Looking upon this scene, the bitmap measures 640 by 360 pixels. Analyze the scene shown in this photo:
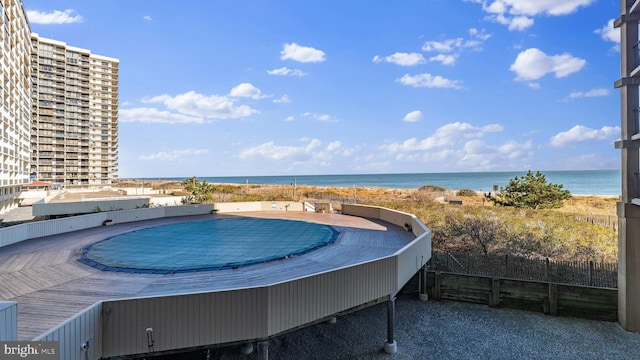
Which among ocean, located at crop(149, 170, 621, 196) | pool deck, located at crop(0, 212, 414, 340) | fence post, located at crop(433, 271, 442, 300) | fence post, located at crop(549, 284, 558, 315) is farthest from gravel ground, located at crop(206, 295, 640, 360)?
ocean, located at crop(149, 170, 621, 196)

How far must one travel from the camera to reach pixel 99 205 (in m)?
18.3

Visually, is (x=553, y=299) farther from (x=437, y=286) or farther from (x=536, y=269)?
(x=437, y=286)

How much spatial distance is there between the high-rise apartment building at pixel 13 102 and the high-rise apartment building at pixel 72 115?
3033 cm

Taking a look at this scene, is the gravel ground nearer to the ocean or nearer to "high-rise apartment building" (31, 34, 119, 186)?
the ocean

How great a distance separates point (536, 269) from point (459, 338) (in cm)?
514

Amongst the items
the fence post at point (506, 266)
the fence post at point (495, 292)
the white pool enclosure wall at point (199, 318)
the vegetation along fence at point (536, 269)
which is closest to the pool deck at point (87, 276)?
the white pool enclosure wall at point (199, 318)

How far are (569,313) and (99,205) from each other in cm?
2243

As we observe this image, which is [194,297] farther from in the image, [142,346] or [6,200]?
[6,200]

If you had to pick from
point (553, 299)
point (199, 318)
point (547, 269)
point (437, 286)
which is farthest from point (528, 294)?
point (199, 318)

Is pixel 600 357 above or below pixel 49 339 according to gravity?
below

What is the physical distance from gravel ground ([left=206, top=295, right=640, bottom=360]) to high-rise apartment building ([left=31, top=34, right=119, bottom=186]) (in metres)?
65.4

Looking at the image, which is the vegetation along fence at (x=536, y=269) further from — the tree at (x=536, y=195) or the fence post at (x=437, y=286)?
the tree at (x=536, y=195)

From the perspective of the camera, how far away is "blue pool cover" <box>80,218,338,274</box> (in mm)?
8836

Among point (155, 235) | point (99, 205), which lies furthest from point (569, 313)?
point (99, 205)
